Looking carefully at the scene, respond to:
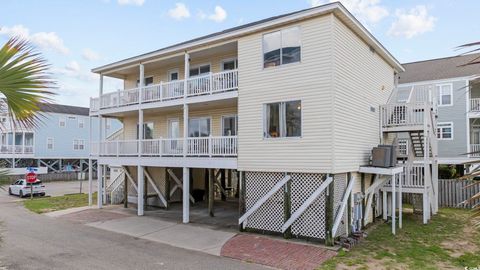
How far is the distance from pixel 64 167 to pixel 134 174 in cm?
3178

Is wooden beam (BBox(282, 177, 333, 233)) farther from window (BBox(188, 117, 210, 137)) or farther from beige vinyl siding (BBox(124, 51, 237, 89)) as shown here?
beige vinyl siding (BBox(124, 51, 237, 89))

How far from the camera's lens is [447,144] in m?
26.5

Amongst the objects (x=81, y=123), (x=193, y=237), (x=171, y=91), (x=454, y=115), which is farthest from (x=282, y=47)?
(x=81, y=123)

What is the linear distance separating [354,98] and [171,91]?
8.90 metres

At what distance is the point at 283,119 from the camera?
13.6 metres

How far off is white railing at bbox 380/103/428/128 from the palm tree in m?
14.9

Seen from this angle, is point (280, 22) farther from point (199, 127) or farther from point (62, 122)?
point (62, 122)

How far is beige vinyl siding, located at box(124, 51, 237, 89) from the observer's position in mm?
17672

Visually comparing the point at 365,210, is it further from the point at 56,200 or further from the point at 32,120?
the point at 56,200

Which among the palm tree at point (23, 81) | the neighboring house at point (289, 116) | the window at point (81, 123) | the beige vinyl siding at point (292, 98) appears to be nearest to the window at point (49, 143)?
the window at point (81, 123)

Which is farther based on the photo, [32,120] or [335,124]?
[335,124]

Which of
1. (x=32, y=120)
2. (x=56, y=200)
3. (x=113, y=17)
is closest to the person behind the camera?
(x=32, y=120)

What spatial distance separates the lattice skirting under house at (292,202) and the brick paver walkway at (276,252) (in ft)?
2.56

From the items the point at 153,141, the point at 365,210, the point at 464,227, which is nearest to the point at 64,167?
the point at 153,141
